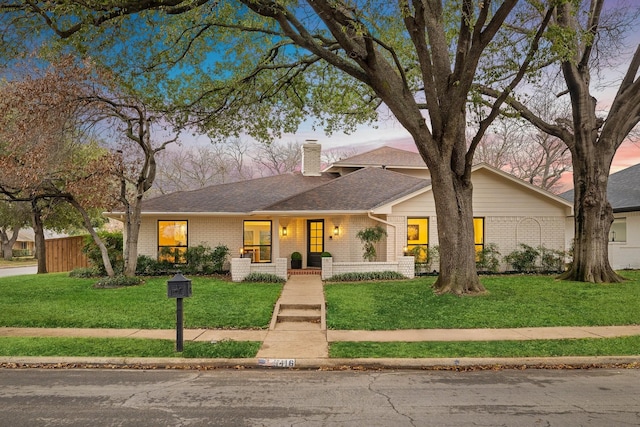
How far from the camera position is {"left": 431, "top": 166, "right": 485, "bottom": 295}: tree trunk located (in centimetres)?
1209

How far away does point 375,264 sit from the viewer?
16.5m

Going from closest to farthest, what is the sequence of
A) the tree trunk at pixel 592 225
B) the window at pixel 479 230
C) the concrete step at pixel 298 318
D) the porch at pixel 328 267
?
the concrete step at pixel 298 318
the tree trunk at pixel 592 225
the porch at pixel 328 267
the window at pixel 479 230

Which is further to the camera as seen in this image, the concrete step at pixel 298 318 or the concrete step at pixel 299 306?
the concrete step at pixel 299 306

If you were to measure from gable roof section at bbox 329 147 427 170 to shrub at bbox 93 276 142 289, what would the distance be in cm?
1315

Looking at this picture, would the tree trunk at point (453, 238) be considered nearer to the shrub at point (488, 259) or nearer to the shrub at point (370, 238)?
the shrub at point (370, 238)

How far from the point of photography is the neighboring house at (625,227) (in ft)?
66.4

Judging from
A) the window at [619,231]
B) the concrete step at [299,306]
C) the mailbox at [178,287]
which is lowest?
the concrete step at [299,306]

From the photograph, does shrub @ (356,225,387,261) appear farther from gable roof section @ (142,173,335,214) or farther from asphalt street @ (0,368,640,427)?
asphalt street @ (0,368,640,427)

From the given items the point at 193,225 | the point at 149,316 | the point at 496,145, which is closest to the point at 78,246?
the point at 193,225

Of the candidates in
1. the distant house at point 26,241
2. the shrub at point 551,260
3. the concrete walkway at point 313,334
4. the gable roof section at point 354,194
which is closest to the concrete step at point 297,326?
the concrete walkway at point 313,334

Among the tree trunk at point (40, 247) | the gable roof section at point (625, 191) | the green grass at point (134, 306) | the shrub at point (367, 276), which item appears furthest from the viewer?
the tree trunk at point (40, 247)

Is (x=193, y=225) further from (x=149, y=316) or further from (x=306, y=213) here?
(x=149, y=316)

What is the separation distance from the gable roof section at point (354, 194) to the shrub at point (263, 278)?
8.90 ft

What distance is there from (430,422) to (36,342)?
725 cm
